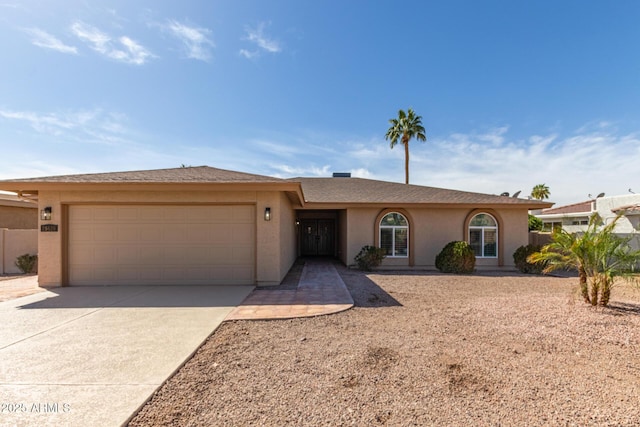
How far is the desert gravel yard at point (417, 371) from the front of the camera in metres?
2.66

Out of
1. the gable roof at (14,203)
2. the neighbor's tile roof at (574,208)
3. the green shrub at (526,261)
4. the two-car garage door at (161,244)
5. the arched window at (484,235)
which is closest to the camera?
the two-car garage door at (161,244)

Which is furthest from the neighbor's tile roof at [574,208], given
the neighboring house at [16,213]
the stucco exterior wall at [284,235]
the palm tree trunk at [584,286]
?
the neighboring house at [16,213]

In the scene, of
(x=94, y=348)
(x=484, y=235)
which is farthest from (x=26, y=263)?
(x=484, y=235)

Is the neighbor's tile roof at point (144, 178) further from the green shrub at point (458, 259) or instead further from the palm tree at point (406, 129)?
the palm tree at point (406, 129)

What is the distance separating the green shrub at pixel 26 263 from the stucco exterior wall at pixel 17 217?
4849 millimetres

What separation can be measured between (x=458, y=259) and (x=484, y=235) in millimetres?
2420

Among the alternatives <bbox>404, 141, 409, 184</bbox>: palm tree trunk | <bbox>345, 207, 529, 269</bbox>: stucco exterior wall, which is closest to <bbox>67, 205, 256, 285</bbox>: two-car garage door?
<bbox>345, 207, 529, 269</bbox>: stucco exterior wall

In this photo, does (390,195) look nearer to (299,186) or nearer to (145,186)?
(299,186)

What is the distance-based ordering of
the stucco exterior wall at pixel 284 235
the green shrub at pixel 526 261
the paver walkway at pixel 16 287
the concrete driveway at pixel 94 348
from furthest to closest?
the green shrub at pixel 526 261, the stucco exterior wall at pixel 284 235, the paver walkway at pixel 16 287, the concrete driveway at pixel 94 348

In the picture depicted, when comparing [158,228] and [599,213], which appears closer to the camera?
[158,228]

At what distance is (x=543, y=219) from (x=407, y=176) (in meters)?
12.2

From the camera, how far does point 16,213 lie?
47.8 ft

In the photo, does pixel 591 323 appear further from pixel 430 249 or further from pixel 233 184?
pixel 233 184

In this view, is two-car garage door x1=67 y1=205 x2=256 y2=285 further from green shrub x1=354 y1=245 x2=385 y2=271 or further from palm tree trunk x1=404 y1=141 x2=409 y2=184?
palm tree trunk x1=404 y1=141 x2=409 y2=184
